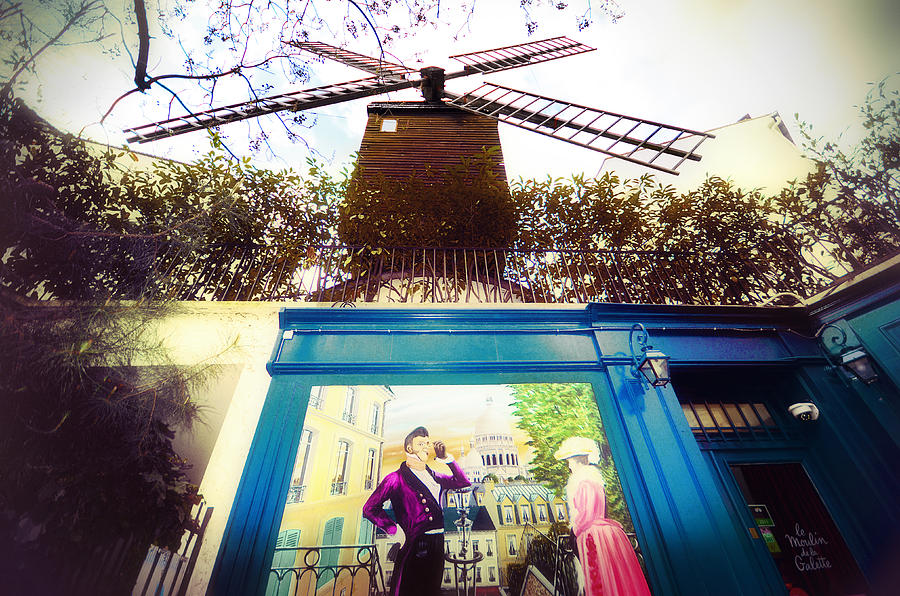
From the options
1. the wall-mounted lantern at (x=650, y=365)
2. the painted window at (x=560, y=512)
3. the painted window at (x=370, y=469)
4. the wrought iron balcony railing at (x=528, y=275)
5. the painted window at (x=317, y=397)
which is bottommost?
the painted window at (x=560, y=512)

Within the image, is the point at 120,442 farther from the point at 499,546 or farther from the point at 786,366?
the point at 786,366

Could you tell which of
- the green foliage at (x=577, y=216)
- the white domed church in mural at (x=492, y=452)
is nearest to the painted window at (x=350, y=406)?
the white domed church in mural at (x=492, y=452)

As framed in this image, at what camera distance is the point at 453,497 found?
3580mm

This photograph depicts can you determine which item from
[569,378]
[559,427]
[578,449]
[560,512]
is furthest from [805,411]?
[560,512]

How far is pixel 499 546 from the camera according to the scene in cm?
335

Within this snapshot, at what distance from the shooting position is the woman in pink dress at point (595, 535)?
3.22 meters

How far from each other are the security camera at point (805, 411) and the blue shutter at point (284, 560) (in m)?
6.31

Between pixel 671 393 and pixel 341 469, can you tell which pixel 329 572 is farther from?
pixel 671 393

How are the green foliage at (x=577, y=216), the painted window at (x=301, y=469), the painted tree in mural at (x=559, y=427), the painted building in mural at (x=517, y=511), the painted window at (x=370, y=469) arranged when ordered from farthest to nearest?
the green foliage at (x=577, y=216) < the painted tree in mural at (x=559, y=427) < the painted window at (x=370, y=469) < the painted window at (x=301, y=469) < the painted building in mural at (x=517, y=511)

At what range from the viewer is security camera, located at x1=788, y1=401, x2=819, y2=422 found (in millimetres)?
4543

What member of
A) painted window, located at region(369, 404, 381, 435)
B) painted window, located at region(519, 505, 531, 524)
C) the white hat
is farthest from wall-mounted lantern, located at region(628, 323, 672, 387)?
painted window, located at region(369, 404, 381, 435)

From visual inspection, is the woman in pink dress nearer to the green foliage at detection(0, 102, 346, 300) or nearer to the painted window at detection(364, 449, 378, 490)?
the painted window at detection(364, 449, 378, 490)

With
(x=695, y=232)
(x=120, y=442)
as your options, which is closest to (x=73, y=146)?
(x=120, y=442)

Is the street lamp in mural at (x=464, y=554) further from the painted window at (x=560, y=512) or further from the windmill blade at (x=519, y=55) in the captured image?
the windmill blade at (x=519, y=55)
